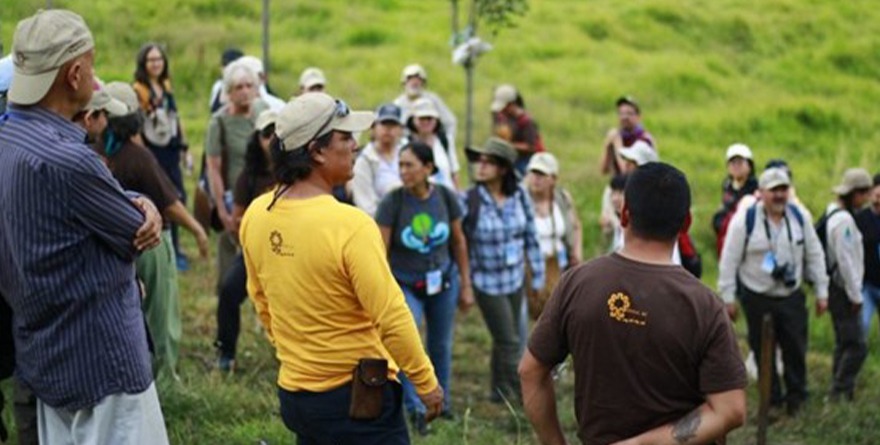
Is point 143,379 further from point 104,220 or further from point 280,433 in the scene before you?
point 280,433

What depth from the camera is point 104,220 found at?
4348 mm

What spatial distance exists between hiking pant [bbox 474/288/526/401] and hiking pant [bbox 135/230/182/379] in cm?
236

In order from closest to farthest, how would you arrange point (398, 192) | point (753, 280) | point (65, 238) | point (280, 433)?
point (65, 238)
point (280, 433)
point (398, 192)
point (753, 280)

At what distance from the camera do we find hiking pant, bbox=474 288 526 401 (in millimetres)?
9516

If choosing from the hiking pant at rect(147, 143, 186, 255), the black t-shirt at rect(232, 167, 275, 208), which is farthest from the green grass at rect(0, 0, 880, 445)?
the black t-shirt at rect(232, 167, 275, 208)

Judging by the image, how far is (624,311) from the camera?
4.22 metres

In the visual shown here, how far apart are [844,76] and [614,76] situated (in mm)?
3835

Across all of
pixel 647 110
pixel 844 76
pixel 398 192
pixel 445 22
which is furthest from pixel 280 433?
pixel 844 76

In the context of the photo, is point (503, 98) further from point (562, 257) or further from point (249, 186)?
point (249, 186)

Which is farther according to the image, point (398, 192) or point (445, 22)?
point (445, 22)

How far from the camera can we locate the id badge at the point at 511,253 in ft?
31.1

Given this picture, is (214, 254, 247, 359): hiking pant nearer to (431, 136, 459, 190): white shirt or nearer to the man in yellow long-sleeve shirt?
(431, 136, 459, 190): white shirt

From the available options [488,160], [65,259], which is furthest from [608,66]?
[65,259]

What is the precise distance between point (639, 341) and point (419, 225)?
4344mm
